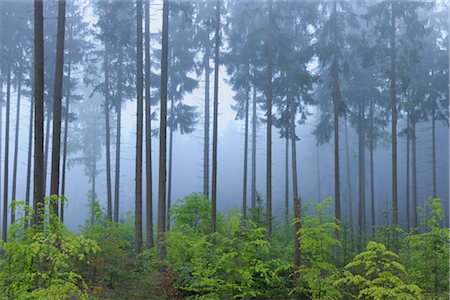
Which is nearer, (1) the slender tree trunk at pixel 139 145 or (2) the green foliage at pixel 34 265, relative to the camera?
(2) the green foliage at pixel 34 265

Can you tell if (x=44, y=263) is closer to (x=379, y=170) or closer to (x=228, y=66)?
(x=228, y=66)

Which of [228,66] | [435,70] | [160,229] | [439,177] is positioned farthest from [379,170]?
[160,229]

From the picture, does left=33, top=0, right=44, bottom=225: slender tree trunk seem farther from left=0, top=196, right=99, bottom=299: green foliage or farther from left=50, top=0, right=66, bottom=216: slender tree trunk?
Answer: left=0, top=196, right=99, bottom=299: green foliage

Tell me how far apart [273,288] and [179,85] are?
16.7 m

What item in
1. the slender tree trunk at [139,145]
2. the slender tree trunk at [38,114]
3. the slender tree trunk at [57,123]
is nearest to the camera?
the slender tree trunk at [38,114]

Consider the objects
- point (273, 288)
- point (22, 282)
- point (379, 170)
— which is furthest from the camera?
point (379, 170)

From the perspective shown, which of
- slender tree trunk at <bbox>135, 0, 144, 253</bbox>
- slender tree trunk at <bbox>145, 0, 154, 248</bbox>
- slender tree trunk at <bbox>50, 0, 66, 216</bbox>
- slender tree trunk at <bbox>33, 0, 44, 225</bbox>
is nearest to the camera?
slender tree trunk at <bbox>33, 0, 44, 225</bbox>

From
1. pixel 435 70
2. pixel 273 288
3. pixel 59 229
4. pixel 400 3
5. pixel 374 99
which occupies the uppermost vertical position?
pixel 400 3

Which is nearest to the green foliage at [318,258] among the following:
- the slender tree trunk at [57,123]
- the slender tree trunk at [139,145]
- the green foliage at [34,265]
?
the green foliage at [34,265]

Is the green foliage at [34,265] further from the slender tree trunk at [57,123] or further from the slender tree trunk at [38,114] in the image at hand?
the slender tree trunk at [57,123]

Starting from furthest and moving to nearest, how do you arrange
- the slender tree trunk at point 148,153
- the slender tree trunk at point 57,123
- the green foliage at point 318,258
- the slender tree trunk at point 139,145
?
the slender tree trunk at point 148,153
the slender tree trunk at point 139,145
the slender tree trunk at point 57,123
the green foliage at point 318,258

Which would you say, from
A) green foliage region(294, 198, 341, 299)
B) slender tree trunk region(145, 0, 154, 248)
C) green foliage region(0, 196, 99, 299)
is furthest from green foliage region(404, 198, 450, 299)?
slender tree trunk region(145, 0, 154, 248)

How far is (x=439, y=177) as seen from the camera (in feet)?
125

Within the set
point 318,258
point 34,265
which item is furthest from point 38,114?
point 318,258
